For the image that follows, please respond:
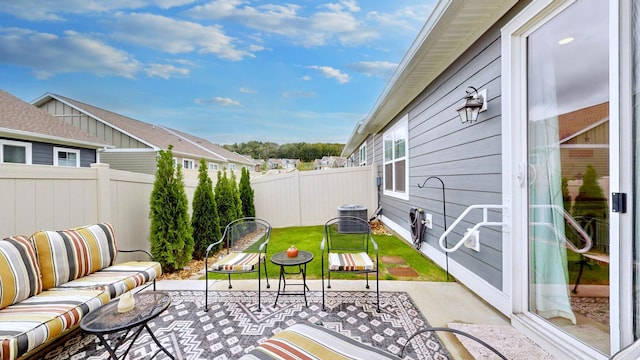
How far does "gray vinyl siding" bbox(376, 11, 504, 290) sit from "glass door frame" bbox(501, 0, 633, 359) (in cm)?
19

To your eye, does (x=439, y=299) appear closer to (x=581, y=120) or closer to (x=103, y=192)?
(x=581, y=120)

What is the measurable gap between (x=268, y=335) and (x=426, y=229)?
3322 millimetres

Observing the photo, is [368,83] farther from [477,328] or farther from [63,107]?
[477,328]

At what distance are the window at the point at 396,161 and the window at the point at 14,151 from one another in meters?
10.2

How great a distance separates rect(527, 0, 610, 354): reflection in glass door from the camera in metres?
1.65

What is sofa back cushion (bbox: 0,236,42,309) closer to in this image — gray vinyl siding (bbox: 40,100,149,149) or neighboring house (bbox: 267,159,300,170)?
gray vinyl siding (bbox: 40,100,149,149)

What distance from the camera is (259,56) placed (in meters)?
15.0

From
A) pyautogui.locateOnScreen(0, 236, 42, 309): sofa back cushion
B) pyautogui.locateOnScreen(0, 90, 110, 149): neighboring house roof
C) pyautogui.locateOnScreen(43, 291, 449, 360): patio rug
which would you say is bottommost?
pyautogui.locateOnScreen(43, 291, 449, 360): patio rug

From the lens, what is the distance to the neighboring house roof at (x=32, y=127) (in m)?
7.08

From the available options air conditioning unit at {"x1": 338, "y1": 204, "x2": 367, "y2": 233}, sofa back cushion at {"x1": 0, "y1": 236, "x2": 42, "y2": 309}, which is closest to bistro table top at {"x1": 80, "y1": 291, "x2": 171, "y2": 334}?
sofa back cushion at {"x1": 0, "y1": 236, "x2": 42, "y2": 309}

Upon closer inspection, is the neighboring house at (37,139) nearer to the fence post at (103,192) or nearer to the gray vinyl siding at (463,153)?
the fence post at (103,192)

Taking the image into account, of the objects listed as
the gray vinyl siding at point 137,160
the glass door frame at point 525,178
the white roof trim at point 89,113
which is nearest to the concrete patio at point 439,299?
the glass door frame at point 525,178

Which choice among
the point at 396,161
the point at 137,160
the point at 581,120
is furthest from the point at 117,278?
the point at 137,160

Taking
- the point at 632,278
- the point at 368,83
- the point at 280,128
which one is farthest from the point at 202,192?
the point at 280,128
